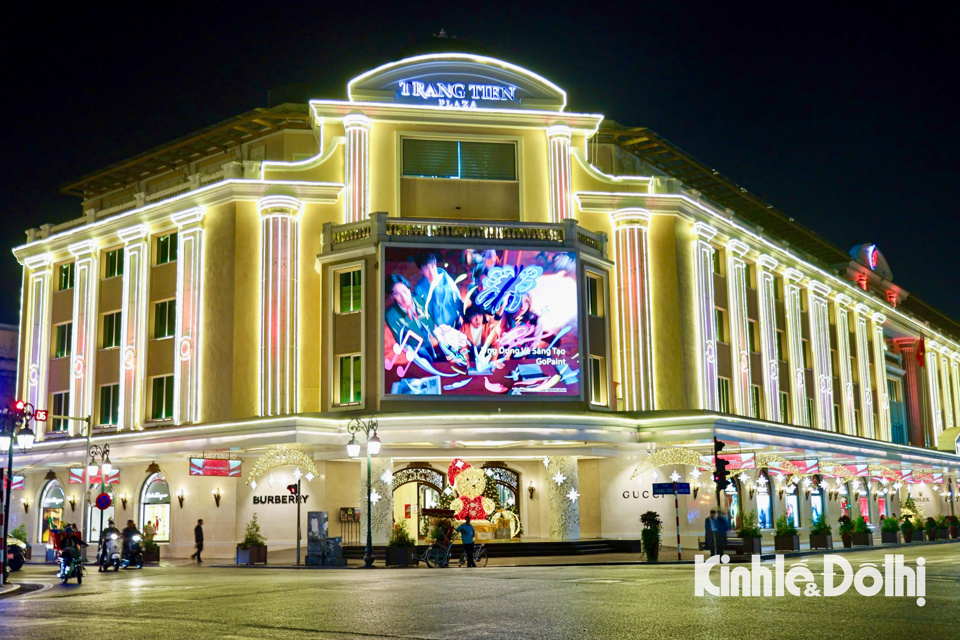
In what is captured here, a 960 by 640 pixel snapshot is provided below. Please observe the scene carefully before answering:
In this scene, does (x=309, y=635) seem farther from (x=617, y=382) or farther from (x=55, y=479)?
(x=55, y=479)

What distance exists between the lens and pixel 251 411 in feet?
141

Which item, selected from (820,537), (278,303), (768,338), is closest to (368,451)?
(278,303)

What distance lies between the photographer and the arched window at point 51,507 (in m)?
50.4

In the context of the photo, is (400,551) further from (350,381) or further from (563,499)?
(350,381)

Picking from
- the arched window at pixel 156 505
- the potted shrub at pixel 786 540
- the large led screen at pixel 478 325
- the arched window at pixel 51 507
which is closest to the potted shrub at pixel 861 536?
the potted shrub at pixel 786 540

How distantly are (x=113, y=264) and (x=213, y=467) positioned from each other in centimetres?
1532

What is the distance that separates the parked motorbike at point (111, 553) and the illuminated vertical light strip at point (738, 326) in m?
28.2

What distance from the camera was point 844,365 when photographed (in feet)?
212

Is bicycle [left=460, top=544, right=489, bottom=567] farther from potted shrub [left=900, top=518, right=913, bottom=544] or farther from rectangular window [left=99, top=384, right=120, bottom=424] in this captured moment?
potted shrub [left=900, top=518, right=913, bottom=544]

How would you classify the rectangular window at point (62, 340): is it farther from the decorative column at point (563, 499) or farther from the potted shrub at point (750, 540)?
the potted shrub at point (750, 540)

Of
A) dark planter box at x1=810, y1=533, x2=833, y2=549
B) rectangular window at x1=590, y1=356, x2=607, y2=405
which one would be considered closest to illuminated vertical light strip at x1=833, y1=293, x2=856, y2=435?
dark planter box at x1=810, y1=533, x2=833, y2=549

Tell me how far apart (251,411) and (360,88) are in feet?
47.3

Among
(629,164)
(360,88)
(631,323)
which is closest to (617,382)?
(631,323)

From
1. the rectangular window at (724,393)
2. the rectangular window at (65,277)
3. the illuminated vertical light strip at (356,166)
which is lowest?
the rectangular window at (724,393)
